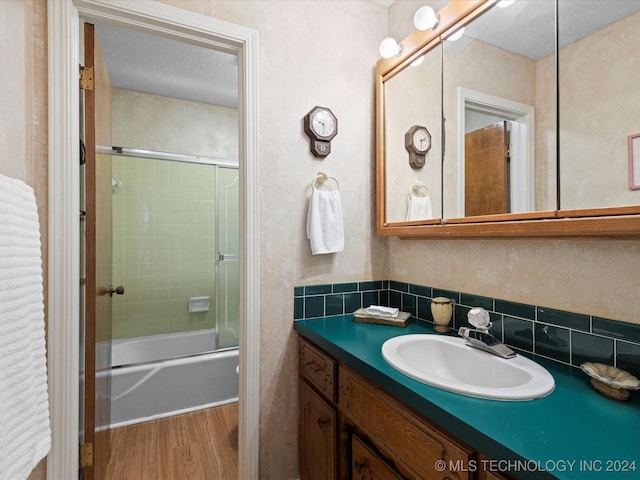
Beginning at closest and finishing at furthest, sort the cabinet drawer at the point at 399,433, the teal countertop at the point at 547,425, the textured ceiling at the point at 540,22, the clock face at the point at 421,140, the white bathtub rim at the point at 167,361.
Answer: the teal countertop at the point at 547,425 < the cabinet drawer at the point at 399,433 < the textured ceiling at the point at 540,22 < the clock face at the point at 421,140 < the white bathtub rim at the point at 167,361

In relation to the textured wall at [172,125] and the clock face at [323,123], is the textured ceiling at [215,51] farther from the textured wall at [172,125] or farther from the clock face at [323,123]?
the clock face at [323,123]

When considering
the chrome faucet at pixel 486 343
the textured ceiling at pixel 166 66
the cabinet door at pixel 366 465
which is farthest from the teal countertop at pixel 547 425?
the textured ceiling at pixel 166 66

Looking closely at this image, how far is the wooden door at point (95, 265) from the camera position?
1321mm

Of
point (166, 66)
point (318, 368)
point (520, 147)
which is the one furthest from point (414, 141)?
point (166, 66)

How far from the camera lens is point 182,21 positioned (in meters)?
1.31

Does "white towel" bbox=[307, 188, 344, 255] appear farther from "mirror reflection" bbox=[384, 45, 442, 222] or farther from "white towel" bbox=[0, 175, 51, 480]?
"white towel" bbox=[0, 175, 51, 480]

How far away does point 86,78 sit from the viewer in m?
1.32

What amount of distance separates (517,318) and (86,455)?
180 cm

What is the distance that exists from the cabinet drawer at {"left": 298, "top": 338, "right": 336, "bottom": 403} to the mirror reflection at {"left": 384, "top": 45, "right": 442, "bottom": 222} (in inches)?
29.1

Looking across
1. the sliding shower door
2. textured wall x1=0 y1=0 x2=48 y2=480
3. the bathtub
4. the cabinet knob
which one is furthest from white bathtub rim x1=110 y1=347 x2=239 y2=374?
the cabinet knob

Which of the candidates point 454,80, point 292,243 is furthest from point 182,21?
point 454,80

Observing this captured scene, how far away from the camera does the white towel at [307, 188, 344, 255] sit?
1.49 metres

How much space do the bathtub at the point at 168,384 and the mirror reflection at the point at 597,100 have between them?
7.96 ft

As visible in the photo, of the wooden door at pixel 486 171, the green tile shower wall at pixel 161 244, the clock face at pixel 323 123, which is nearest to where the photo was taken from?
the wooden door at pixel 486 171
